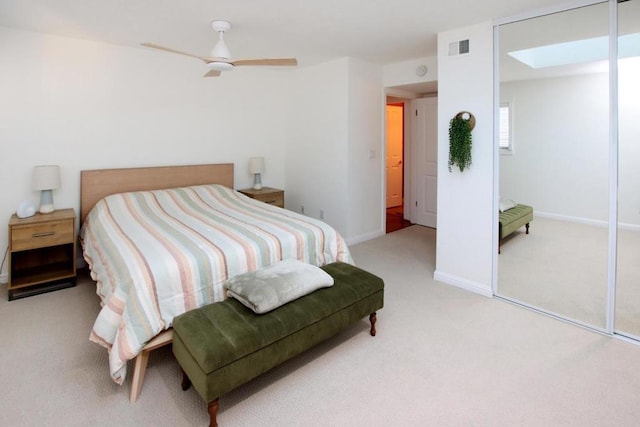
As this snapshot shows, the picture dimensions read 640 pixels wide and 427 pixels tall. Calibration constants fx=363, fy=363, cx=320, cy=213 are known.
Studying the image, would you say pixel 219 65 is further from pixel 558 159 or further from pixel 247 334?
pixel 558 159

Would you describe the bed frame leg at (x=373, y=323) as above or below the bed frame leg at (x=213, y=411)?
above

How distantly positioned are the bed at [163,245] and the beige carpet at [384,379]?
0.34 m

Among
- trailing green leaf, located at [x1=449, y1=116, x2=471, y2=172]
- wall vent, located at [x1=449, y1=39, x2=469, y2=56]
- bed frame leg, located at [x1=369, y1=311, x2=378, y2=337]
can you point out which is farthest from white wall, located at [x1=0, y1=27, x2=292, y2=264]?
bed frame leg, located at [x1=369, y1=311, x2=378, y2=337]

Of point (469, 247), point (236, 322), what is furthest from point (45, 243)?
point (469, 247)

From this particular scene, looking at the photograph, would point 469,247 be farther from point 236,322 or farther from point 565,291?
point 236,322

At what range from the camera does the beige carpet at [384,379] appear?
5.98 feet

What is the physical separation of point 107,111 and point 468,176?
3.68 m

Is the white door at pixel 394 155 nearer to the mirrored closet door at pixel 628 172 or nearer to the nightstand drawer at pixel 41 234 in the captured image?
the mirrored closet door at pixel 628 172

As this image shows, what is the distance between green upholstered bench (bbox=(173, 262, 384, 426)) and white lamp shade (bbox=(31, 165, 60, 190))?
2342 millimetres

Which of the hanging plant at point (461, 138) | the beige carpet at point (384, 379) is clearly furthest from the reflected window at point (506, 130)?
the beige carpet at point (384, 379)

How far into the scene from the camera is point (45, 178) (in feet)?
10.9

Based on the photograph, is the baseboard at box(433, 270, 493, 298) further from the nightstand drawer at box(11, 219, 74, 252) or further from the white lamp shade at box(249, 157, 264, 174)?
the nightstand drawer at box(11, 219, 74, 252)

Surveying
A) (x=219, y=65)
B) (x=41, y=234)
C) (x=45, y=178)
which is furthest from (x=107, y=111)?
(x=219, y=65)

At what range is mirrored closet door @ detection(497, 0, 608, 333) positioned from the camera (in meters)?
2.61
